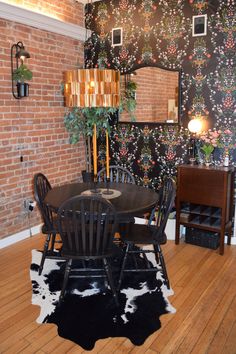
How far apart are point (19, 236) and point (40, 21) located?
241cm

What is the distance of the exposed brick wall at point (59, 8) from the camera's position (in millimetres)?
3770

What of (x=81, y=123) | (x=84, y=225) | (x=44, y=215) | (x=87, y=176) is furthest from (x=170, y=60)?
(x=84, y=225)

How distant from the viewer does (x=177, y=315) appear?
2447 mm

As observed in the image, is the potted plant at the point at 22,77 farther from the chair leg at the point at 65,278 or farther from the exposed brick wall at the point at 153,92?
the chair leg at the point at 65,278

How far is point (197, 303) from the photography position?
2602 millimetres

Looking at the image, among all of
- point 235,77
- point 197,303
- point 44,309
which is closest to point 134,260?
point 197,303

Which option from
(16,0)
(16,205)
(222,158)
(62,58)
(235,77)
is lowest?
(16,205)

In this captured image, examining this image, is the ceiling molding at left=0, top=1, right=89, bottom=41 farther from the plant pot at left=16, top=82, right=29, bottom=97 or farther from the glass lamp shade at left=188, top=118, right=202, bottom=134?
the glass lamp shade at left=188, top=118, right=202, bottom=134

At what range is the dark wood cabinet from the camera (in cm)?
348

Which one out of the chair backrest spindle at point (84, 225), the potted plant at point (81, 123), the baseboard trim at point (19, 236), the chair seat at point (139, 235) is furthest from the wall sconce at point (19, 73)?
the chair seat at point (139, 235)

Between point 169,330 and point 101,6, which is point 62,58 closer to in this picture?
point 101,6

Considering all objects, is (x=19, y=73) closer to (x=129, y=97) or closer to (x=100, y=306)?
(x=129, y=97)

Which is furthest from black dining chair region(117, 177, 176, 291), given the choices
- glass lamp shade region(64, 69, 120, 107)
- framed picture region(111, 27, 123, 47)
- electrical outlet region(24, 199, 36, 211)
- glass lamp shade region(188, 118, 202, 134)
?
framed picture region(111, 27, 123, 47)

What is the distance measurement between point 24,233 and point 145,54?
8.45 feet
